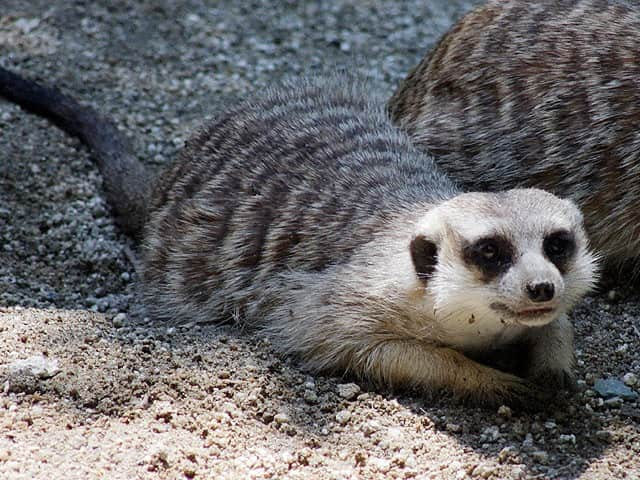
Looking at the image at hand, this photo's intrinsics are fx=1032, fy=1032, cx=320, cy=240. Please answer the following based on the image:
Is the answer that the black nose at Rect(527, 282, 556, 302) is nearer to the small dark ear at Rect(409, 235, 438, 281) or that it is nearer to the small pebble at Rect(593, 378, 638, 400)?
the small dark ear at Rect(409, 235, 438, 281)

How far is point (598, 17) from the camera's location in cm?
419

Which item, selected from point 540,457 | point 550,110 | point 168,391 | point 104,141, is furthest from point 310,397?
point 104,141

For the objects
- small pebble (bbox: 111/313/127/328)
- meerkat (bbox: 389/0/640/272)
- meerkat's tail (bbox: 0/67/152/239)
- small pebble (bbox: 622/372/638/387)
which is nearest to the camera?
small pebble (bbox: 622/372/638/387)

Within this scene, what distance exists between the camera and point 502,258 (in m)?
2.76

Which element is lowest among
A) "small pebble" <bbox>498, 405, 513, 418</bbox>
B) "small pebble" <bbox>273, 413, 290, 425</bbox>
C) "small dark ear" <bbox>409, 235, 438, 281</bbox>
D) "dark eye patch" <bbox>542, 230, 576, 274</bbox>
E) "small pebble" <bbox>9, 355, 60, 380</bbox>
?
"small pebble" <bbox>273, 413, 290, 425</bbox>

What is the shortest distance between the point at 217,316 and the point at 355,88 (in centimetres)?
127

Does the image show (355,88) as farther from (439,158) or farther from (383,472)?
(383,472)

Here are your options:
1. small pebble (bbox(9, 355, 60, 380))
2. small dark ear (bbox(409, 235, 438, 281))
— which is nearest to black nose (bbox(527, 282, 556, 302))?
small dark ear (bbox(409, 235, 438, 281))

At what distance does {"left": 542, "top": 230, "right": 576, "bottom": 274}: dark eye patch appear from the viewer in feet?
9.30

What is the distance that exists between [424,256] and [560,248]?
0.38 meters

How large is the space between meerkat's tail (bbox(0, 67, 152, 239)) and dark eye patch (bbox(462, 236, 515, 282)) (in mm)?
1873

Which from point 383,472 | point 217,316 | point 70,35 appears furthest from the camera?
point 70,35

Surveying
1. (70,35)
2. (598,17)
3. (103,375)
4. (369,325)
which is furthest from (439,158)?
(70,35)

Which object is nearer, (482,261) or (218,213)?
(482,261)
